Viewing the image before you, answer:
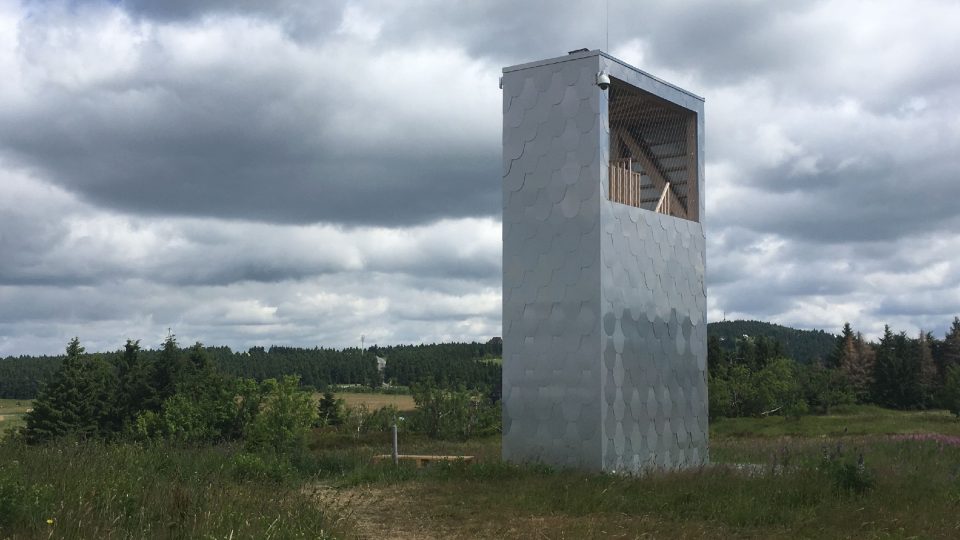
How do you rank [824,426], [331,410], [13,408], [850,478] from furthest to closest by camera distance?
1. [13,408]
2. [331,410]
3. [824,426]
4. [850,478]

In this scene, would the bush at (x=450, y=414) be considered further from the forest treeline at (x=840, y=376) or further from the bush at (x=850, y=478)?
the bush at (x=850, y=478)

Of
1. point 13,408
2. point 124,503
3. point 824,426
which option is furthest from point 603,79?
point 13,408

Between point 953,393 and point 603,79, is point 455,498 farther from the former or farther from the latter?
point 953,393

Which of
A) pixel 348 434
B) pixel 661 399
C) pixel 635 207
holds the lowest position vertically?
pixel 348 434

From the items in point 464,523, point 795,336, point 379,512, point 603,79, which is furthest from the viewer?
point 795,336

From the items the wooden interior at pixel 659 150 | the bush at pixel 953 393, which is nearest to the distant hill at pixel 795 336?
the bush at pixel 953 393

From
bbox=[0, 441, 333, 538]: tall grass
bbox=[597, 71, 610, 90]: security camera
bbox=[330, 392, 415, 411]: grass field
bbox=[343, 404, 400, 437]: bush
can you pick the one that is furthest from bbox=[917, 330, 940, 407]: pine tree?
bbox=[0, 441, 333, 538]: tall grass

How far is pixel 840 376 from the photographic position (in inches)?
2112

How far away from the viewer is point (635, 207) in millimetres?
15992

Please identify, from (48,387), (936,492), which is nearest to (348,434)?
(48,387)

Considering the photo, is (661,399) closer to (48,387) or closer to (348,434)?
(348,434)

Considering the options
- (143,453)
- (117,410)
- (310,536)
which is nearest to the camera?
(310,536)

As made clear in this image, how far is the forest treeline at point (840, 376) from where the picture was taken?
41250 millimetres

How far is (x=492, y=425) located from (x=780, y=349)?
119ft
